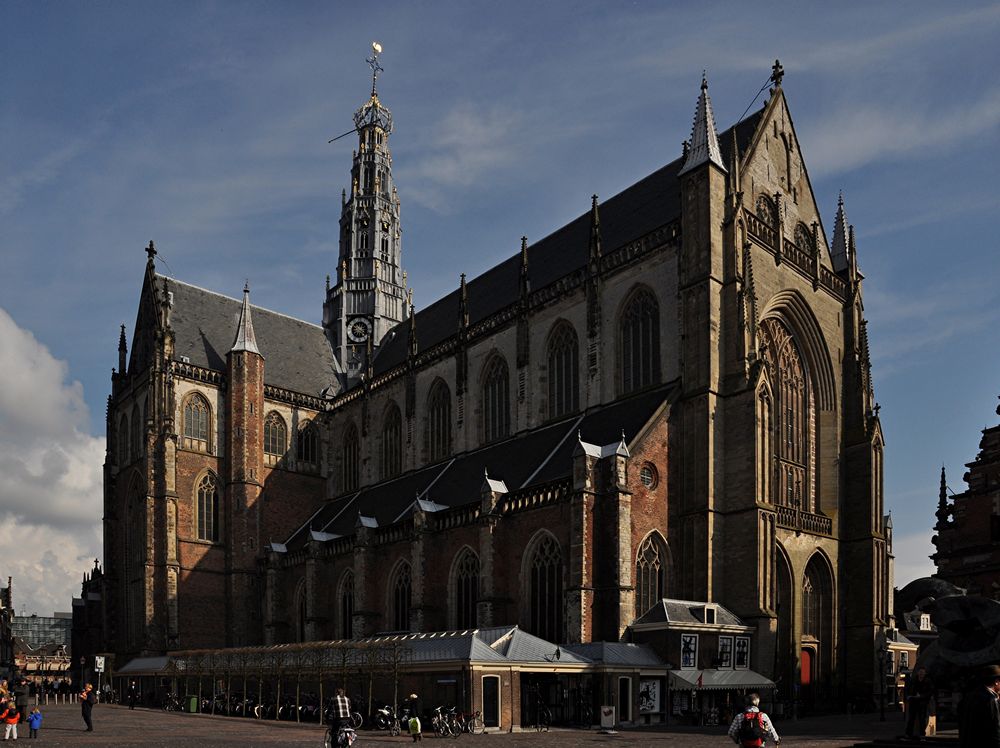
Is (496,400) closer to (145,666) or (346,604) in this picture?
(346,604)

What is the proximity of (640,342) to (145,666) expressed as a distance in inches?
1165

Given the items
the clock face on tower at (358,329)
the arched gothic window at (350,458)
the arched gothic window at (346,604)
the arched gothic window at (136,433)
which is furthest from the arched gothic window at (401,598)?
the clock face on tower at (358,329)

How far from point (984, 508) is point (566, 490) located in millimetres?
29716

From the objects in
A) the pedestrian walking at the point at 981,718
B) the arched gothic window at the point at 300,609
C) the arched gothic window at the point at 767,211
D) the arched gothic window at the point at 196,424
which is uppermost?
the arched gothic window at the point at 767,211

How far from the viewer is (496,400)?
162 feet

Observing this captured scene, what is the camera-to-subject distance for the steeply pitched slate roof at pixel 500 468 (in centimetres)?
3991

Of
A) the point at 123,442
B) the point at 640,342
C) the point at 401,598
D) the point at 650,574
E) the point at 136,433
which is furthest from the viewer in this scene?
the point at 123,442

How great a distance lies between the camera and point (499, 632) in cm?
3322

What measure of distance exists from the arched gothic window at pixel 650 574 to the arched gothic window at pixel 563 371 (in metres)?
8.91

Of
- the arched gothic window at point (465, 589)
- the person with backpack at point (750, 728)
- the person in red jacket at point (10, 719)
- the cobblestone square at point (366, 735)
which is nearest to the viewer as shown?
the person with backpack at point (750, 728)

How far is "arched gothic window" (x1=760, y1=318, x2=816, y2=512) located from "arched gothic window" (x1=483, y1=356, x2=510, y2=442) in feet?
40.4

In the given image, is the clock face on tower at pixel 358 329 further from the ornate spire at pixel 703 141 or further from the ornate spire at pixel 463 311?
the ornate spire at pixel 703 141

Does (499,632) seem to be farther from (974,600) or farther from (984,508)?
(984,508)

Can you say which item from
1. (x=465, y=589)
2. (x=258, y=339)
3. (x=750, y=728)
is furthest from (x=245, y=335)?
(x=750, y=728)
